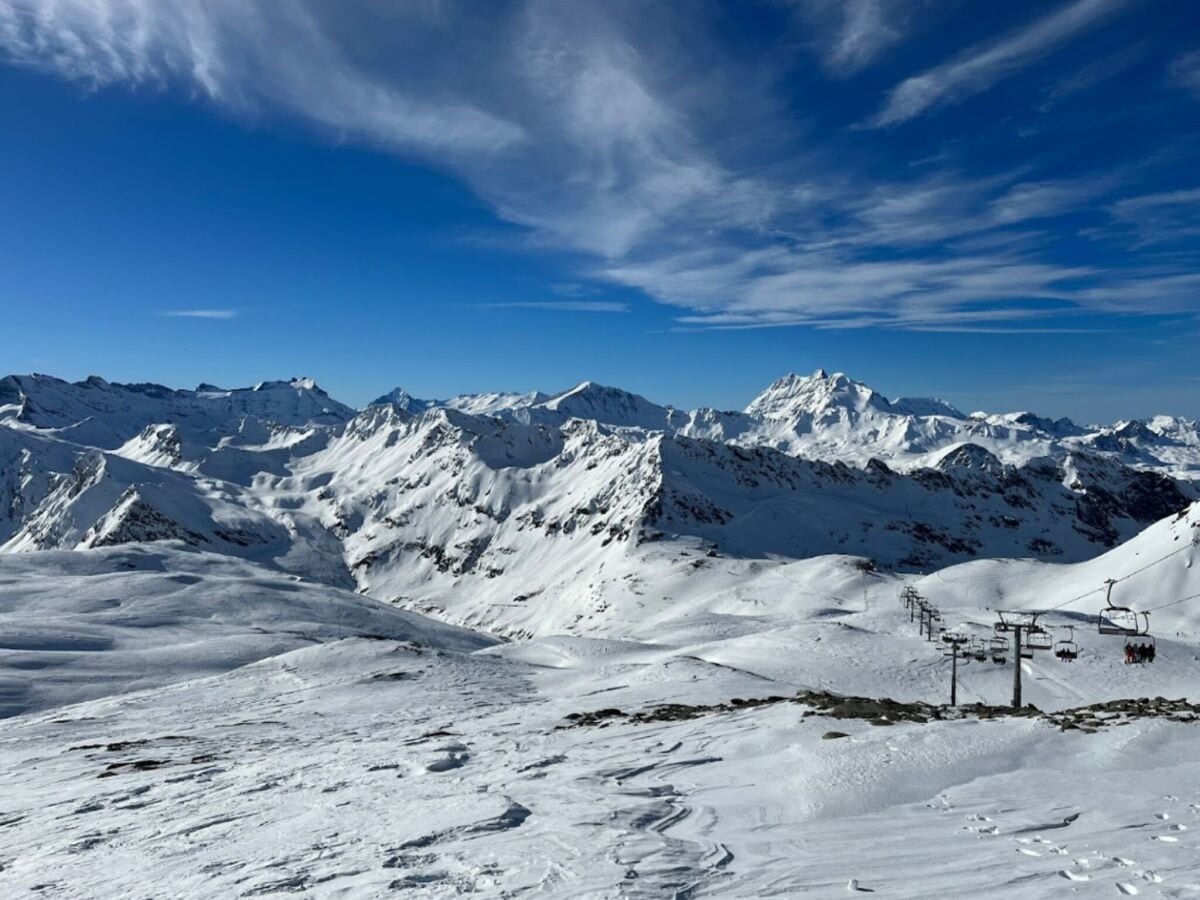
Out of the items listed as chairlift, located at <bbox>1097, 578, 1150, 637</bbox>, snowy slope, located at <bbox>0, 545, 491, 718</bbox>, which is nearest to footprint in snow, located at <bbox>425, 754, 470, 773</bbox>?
chairlift, located at <bbox>1097, 578, 1150, 637</bbox>

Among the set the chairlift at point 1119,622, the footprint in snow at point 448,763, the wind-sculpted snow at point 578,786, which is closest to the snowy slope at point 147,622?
the wind-sculpted snow at point 578,786

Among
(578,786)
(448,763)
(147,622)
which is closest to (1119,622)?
(448,763)

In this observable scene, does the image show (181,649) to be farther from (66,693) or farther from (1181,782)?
(1181,782)

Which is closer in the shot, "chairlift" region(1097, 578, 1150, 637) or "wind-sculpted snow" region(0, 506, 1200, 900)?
"wind-sculpted snow" region(0, 506, 1200, 900)

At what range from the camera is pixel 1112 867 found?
985 cm

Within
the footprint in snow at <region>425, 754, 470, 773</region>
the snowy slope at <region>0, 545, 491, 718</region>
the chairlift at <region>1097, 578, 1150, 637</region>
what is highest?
the chairlift at <region>1097, 578, 1150, 637</region>

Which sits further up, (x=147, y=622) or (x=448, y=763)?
(x=448, y=763)

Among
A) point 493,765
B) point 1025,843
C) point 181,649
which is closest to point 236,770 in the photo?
point 493,765

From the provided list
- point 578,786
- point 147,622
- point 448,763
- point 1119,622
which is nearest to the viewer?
point 578,786

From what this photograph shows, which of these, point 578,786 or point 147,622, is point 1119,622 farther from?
point 147,622

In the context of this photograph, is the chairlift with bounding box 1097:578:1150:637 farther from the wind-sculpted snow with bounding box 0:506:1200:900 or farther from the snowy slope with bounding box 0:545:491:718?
the snowy slope with bounding box 0:545:491:718

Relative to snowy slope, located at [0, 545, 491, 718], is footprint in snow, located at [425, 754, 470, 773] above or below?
above

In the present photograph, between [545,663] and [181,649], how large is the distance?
97.6 ft

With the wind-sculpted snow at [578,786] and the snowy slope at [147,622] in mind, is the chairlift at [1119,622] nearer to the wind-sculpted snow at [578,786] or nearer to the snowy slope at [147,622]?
the wind-sculpted snow at [578,786]
